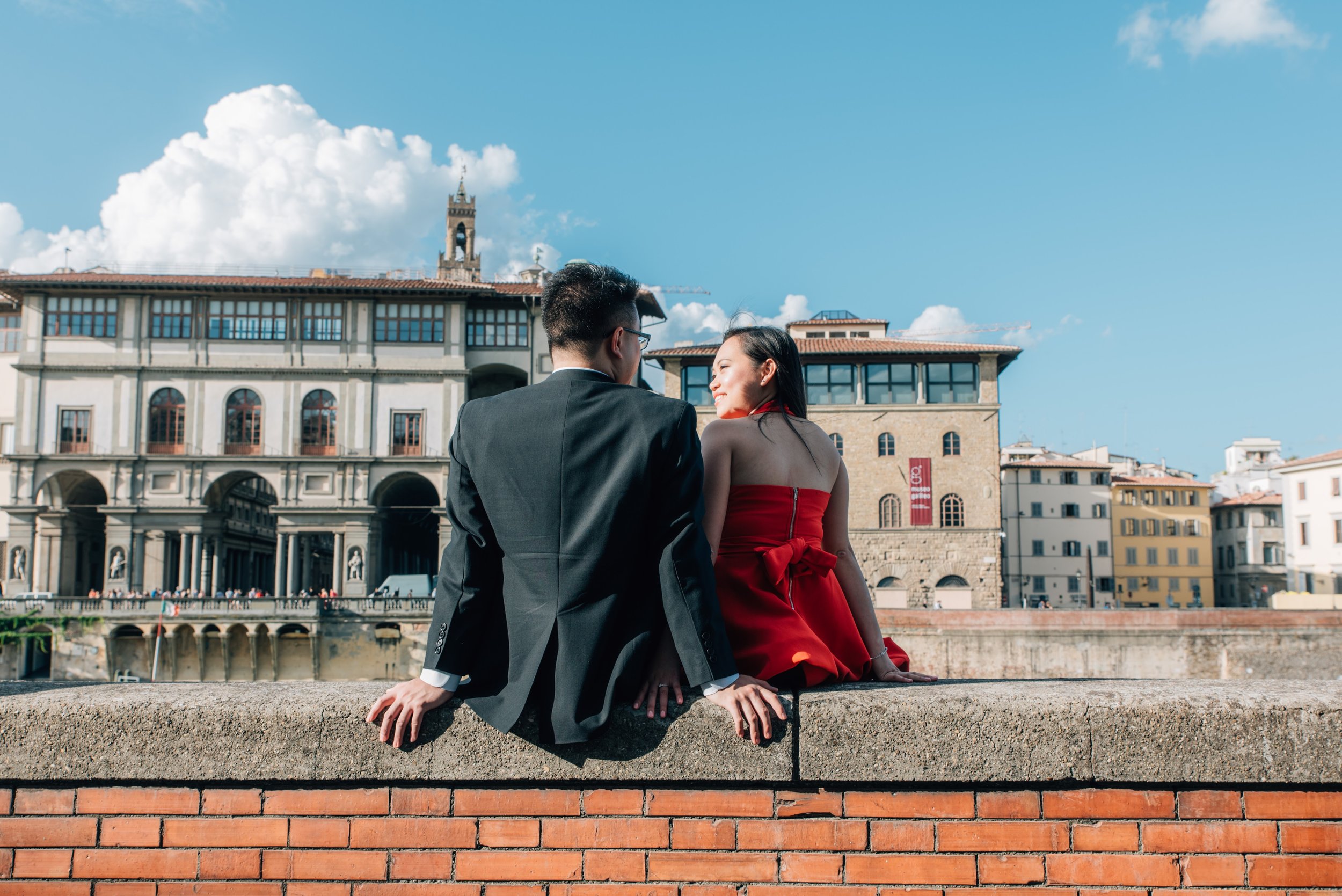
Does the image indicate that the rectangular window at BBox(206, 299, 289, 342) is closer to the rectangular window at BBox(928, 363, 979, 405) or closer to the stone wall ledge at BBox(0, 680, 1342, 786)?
the rectangular window at BBox(928, 363, 979, 405)

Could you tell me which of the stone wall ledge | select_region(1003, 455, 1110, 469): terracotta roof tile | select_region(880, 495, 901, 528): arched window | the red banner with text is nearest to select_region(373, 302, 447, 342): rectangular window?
select_region(880, 495, 901, 528): arched window

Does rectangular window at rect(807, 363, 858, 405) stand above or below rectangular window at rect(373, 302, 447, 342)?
below

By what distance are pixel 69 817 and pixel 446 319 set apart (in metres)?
41.3

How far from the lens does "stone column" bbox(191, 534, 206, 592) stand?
39.4 m

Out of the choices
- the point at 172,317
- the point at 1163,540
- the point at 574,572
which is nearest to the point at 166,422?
the point at 172,317

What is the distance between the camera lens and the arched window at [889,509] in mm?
43094

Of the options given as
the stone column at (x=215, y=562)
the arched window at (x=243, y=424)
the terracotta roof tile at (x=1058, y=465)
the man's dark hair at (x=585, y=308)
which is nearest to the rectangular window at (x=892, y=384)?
the terracotta roof tile at (x=1058, y=465)

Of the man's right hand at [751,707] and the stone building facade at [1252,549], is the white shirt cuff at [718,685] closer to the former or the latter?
the man's right hand at [751,707]

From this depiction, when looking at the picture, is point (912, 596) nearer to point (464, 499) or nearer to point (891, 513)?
point (891, 513)

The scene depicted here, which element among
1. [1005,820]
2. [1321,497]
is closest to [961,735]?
[1005,820]

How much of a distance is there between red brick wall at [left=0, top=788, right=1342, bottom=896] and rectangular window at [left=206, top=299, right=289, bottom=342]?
42750 mm

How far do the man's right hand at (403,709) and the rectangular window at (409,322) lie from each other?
4120 cm

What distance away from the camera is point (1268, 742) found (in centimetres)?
236

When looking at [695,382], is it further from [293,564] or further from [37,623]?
[37,623]
